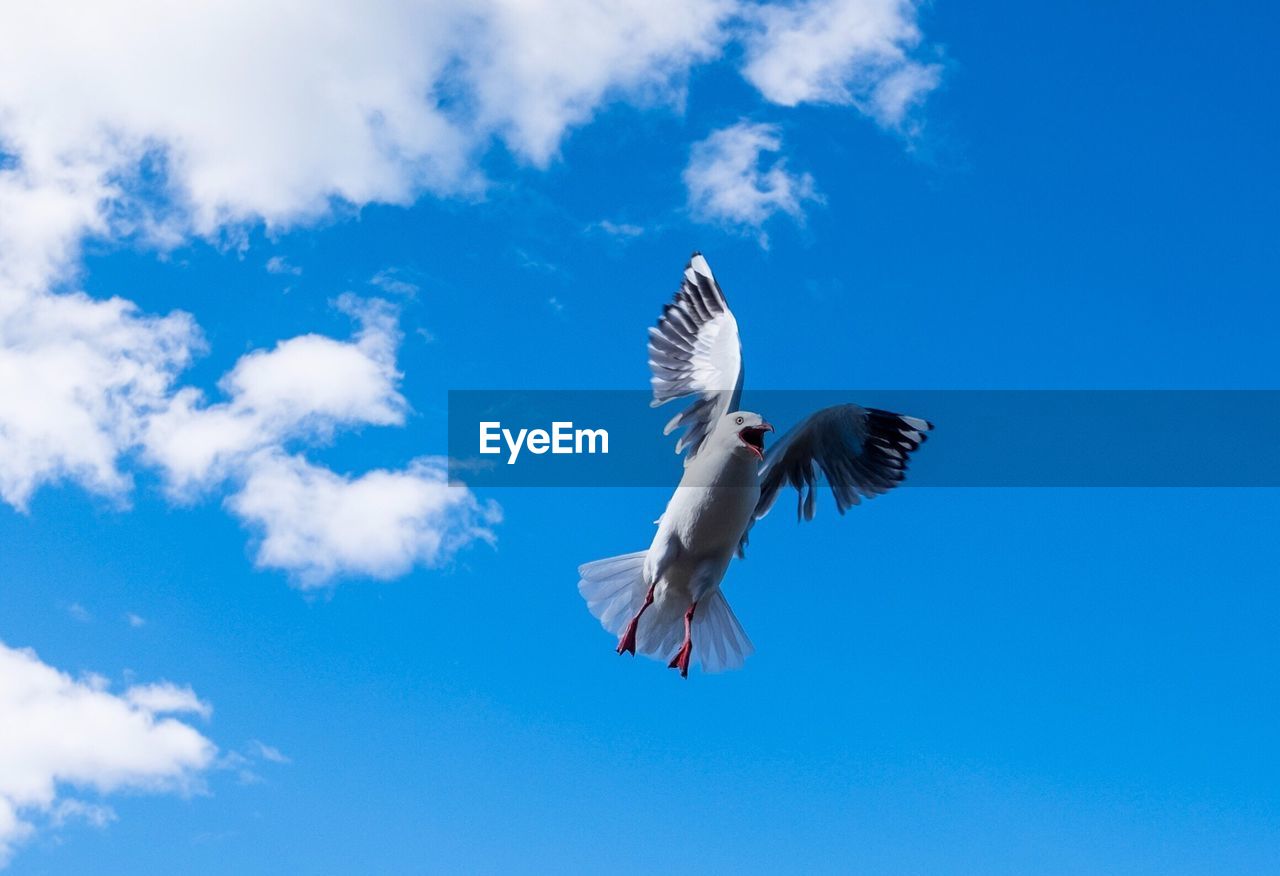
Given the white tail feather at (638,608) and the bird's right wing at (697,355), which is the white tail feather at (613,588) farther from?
the bird's right wing at (697,355)

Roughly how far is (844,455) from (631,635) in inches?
73.9

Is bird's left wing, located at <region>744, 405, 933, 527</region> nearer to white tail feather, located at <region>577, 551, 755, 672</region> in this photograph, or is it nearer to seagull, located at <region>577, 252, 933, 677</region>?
seagull, located at <region>577, 252, 933, 677</region>

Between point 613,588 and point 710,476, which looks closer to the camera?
point 710,476

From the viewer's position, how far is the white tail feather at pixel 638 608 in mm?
8047

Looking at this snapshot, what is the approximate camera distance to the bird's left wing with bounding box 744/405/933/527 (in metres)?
8.25

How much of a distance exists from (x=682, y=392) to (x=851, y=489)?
133 centimetres

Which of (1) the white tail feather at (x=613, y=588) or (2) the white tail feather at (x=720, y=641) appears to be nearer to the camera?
(1) the white tail feather at (x=613, y=588)

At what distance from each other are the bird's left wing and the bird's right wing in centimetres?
49

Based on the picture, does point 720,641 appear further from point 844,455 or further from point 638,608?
point 844,455

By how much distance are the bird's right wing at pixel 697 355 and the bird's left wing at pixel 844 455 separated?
490 millimetres

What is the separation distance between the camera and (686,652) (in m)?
7.55

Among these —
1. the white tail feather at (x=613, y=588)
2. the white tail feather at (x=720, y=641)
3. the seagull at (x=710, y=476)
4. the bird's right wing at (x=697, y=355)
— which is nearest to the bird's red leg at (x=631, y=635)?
the seagull at (x=710, y=476)

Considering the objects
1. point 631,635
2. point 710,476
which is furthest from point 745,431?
point 631,635

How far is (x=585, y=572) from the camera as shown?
322 inches
